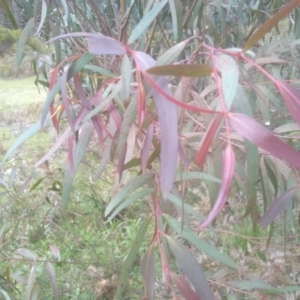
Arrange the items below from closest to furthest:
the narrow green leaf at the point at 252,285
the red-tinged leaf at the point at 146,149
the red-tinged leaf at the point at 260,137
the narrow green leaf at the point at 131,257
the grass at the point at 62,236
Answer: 1. the red-tinged leaf at the point at 260,137
2. the red-tinged leaf at the point at 146,149
3. the narrow green leaf at the point at 131,257
4. the narrow green leaf at the point at 252,285
5. the grass at the point at 62,236

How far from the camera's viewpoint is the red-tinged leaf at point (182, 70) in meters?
0.34

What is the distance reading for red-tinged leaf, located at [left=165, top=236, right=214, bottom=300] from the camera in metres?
0.52

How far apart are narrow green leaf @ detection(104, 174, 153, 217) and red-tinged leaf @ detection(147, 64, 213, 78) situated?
31 centimetres

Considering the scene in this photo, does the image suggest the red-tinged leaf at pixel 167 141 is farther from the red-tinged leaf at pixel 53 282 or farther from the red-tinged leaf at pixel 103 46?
the red-tinged leaf at pixel 53 282

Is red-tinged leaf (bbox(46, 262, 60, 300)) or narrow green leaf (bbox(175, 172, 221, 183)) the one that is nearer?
narrow green leaf (bbox(175, 172, 221, 183))

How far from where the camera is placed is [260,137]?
1.00ft

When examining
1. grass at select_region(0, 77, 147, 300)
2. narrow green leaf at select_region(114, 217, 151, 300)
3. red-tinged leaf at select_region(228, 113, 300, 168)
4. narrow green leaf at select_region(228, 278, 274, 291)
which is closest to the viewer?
red-tinged leaf at select_region(228, 113, 300, 168)

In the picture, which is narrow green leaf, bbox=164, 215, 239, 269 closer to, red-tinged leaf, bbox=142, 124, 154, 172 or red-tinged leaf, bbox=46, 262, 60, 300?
red-tinged leaf, bbox=142, 124, 154, 172

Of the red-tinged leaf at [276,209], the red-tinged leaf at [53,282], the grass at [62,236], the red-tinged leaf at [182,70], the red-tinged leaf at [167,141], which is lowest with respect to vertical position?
the grass at [62,236]

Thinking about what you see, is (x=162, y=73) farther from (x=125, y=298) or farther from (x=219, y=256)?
(x=125, y=298)

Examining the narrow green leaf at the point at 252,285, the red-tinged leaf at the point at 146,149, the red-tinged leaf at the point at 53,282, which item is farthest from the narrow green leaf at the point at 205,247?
the red-tinged leaf at the point at 53,282

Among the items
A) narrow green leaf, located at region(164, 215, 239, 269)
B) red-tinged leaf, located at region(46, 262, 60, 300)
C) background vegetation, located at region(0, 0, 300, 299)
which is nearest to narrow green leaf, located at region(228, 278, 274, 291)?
background vegetation, located at region(0, 0, 300, 299)

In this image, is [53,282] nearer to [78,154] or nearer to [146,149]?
[78,154]

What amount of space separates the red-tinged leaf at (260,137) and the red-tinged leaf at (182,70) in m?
0.06
